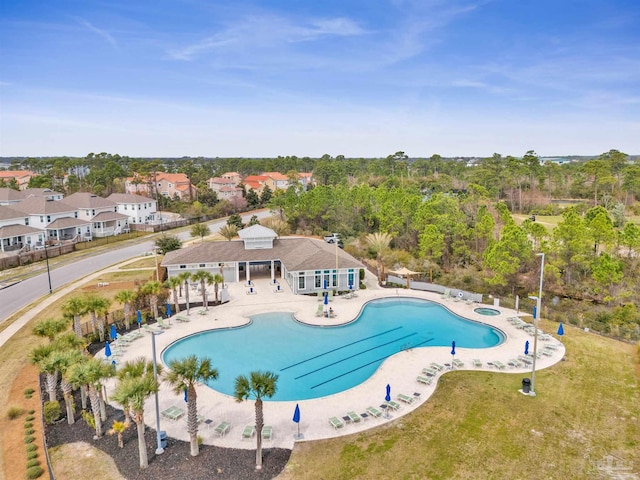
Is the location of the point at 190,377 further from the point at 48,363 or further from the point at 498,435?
the point at 498,435

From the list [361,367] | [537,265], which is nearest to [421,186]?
[537,265]

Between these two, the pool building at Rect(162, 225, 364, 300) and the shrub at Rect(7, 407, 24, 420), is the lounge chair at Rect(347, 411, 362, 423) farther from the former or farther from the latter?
the pool building at Rect(162, 225, 364, 300)

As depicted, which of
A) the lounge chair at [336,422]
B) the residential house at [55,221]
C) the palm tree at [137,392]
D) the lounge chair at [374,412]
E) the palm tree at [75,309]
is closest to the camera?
the palm tree at [137,392]

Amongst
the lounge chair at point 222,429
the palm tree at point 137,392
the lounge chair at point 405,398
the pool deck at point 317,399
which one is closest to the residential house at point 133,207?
the pool deck at point 317,399

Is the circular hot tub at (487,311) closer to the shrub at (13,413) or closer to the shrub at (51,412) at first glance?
the shrub at (51,412)

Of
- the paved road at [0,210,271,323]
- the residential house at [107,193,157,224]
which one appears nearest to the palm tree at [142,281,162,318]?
the paved road at [0,210,271,323]

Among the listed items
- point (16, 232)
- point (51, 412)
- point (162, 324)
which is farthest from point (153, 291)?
point (16, 232)
